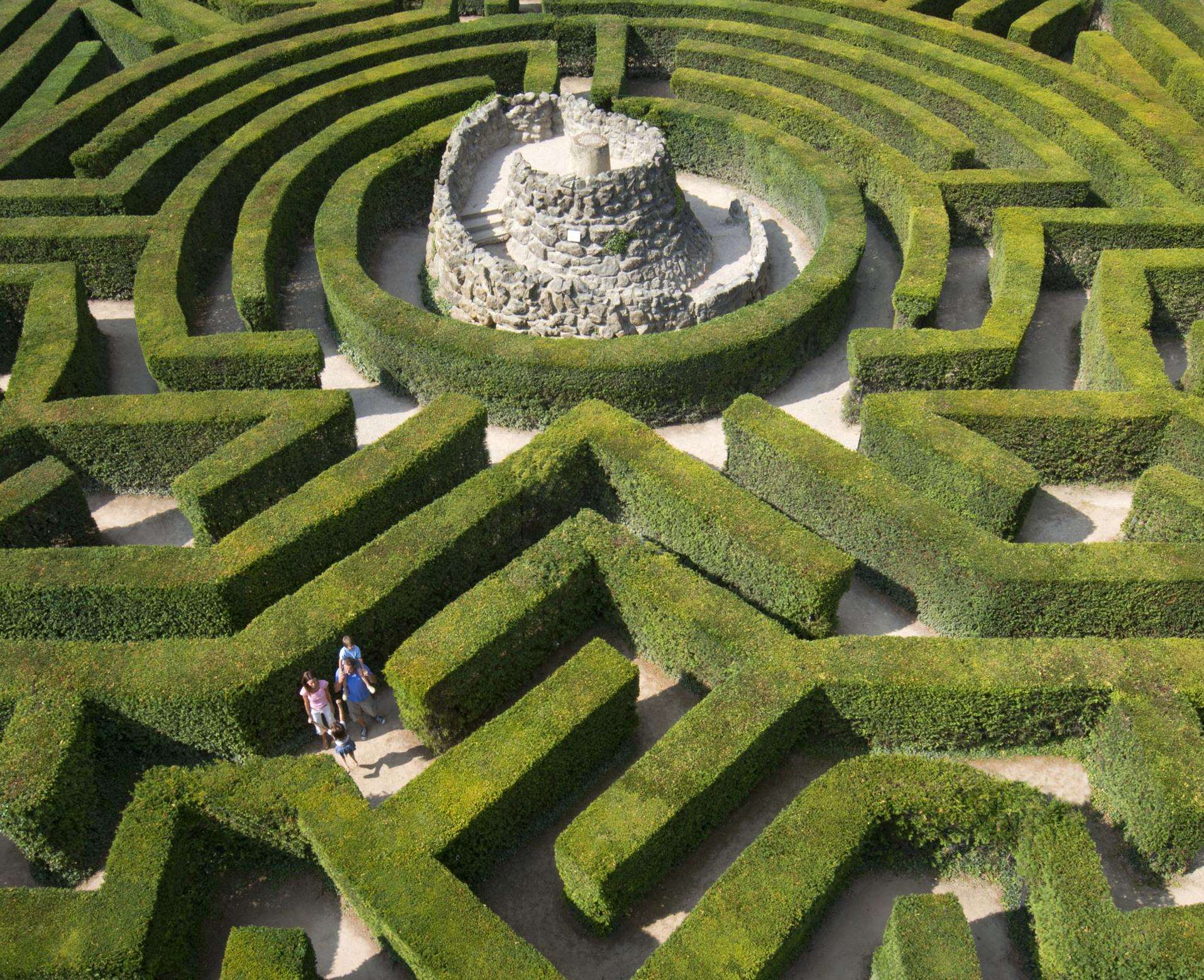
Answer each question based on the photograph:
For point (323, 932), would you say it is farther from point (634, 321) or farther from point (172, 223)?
point (172, 223)

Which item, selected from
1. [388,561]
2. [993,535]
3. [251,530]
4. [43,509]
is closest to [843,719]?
[993,535]

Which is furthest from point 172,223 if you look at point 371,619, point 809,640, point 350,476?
point 809,640

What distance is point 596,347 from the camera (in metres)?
23.5

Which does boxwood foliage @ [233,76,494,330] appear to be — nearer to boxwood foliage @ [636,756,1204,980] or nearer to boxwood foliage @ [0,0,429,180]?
boxwood foliage @ [0,0,429,180]

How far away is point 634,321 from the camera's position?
25.7 metres

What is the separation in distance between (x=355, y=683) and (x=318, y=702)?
665 mm

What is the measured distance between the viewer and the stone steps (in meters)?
28.7

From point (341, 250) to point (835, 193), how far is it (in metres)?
14.1

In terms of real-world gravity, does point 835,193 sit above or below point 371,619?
above

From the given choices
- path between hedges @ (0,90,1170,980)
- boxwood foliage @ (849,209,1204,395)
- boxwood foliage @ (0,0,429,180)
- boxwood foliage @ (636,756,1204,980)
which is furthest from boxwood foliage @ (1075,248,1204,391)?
boxwood foliage @ (0,0,429,180)

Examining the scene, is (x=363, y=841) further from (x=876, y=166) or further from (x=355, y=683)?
(x=876, y=166)

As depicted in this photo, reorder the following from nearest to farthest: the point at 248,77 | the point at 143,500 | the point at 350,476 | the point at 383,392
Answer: the point at 350,476, the point at 143,500, the point at 383,392, the point at 248,77

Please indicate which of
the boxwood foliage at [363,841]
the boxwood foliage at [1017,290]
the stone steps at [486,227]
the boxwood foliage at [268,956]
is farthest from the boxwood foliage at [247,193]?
the boxwood foliage at [268,956]

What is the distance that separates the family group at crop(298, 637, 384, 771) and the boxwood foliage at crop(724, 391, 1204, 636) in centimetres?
926
